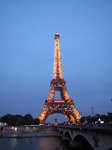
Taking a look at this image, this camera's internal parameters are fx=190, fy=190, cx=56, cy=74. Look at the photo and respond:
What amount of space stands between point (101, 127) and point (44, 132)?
180 feet

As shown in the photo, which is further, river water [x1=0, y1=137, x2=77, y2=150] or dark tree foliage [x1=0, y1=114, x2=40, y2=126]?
dark tree foliage [x1=0, y1=114, x2=40, y2=126]

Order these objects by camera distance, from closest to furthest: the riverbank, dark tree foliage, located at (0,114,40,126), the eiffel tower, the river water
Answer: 1. the river water
2. the riverbank
3. the eiffel tower
4. dark tree foliage, located at (0,114,40,126)

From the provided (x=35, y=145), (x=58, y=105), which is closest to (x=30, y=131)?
(x=58, y=105)

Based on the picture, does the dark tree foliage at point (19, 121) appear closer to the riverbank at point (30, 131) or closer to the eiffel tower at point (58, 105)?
the riverbank at point (30, 131)

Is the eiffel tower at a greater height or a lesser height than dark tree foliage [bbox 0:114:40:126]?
greater

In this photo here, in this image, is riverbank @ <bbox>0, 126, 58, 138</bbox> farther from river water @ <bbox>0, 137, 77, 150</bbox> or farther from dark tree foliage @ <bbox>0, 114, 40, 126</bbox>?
river water @ <bbox>0, 137, 77, 150</bbox>

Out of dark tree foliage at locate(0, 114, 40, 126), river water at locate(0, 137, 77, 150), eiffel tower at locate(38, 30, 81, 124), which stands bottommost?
river water at locate(0, 137, 77, 150)

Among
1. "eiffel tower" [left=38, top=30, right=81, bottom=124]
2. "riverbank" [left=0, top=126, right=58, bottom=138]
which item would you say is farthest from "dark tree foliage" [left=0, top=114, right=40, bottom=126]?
"eiffel tower" [left=38, top=30, right=81, bottom=124]

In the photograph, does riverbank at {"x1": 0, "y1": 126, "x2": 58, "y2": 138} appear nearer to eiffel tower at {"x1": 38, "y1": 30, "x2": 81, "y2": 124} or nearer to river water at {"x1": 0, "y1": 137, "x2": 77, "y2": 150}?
eiffel tower at {"x1": 38, "y1": 30, "x2": 81, "y2": 124}

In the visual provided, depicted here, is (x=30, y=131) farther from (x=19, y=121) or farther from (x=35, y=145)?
(x=35, y=145)

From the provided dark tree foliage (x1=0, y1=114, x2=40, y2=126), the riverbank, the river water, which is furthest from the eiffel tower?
the river water

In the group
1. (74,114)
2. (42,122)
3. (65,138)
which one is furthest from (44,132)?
(65,138)

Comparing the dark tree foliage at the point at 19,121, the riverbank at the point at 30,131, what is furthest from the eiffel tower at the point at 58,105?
the dark tree foliage at the point at 19,121

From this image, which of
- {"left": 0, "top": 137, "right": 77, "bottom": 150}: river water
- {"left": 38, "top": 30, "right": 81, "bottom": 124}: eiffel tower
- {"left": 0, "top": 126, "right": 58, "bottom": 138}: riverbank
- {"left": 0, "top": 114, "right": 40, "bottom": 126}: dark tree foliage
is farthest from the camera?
{"left": 0, "top": 114, "right": 40, "bottom": 126}: dark tree foliage
